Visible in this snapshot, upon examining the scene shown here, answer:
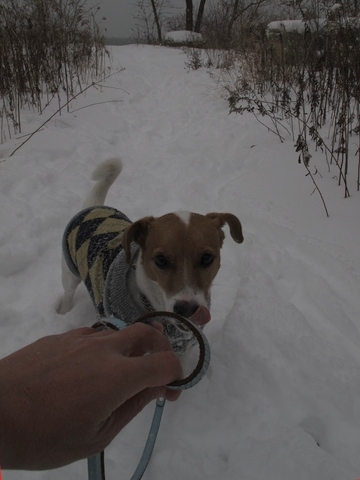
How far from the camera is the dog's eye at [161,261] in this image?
6.02 feet

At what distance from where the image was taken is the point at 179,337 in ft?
5.69

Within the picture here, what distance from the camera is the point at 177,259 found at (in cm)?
182

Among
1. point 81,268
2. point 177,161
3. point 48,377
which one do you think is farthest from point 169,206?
point 48,377

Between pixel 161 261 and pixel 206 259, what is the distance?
0.24 m

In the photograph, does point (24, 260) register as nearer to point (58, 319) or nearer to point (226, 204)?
point (58, 319)

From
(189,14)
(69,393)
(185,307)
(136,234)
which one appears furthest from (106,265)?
(189,14)

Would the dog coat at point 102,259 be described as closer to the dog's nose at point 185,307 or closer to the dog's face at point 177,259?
the dog's face at point 177,259

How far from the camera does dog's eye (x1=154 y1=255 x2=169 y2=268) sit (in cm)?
183

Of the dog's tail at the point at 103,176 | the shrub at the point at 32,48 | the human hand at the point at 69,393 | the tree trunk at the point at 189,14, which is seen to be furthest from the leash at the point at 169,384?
the tree trunk at the point at 189,14

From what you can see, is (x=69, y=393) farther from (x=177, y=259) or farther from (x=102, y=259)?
(x=102, y=259)

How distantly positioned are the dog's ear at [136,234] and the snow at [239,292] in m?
0.74

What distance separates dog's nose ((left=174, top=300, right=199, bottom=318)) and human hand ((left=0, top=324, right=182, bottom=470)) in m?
0.71

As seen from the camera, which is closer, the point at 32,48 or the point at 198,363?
the point at 198,363

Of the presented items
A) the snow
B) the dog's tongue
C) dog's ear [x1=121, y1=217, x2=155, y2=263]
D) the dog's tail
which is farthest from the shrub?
the dog's tongue
